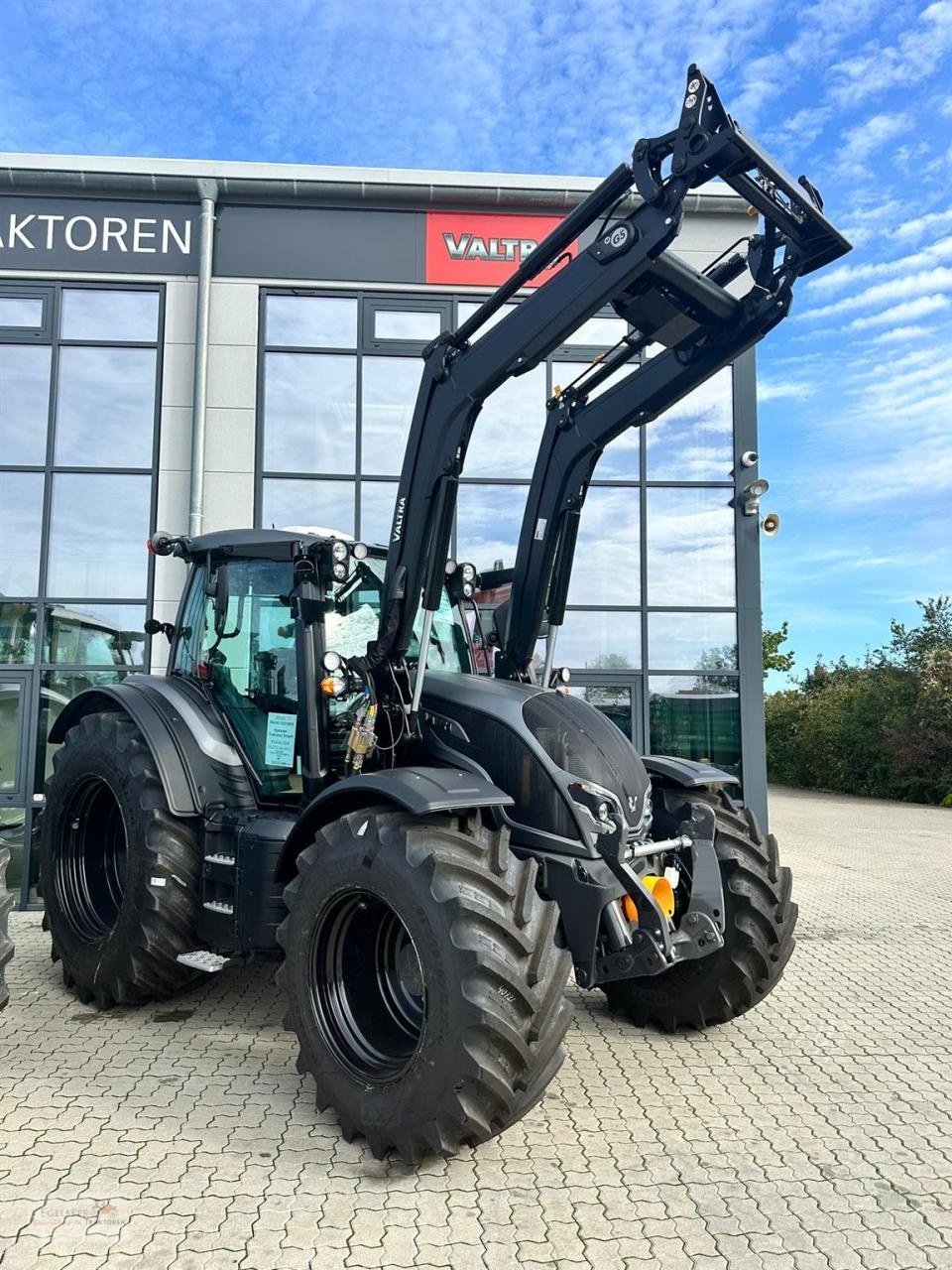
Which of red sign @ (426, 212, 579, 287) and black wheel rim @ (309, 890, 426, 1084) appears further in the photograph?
red sign @ (426, 212, 579, 287)

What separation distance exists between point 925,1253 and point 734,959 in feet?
5.48

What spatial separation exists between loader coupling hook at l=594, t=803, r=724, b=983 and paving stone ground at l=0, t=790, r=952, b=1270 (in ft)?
2.11

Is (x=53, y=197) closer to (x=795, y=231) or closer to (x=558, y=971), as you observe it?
(x=795, y=231)

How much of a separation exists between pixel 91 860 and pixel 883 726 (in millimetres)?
20244

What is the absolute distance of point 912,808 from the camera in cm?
1991

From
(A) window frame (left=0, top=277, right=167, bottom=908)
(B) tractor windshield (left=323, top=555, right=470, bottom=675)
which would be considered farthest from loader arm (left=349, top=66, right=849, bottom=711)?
(A) window frame (left=0, top=277, right=167, bottom=908)

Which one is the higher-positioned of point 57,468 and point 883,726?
point 57,468

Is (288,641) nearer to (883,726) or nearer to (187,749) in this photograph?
(187,749)

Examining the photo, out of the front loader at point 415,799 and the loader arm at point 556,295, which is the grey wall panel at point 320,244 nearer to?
the front loader at point 415,799

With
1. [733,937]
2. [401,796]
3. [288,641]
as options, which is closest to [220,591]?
[288,641]

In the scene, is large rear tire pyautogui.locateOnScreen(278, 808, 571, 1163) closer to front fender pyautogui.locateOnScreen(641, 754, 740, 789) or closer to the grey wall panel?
front fender pyautogui.locateOnScreen(641, 754, 740, 789)

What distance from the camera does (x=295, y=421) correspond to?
9.65m

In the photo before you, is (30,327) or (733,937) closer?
(733,937)

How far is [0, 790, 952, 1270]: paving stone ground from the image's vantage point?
286cm
